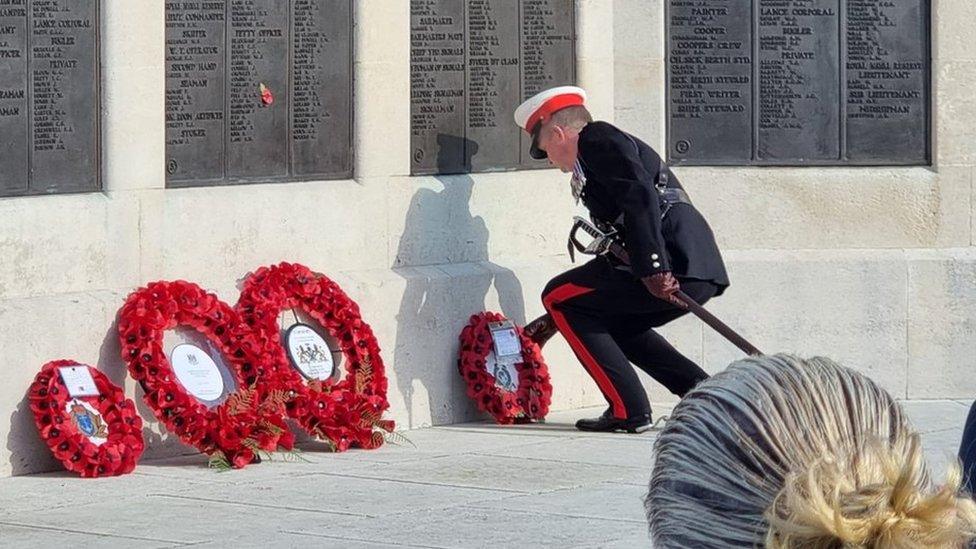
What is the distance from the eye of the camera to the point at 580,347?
827cm

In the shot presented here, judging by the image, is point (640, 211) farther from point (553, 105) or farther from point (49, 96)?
point (49, 96)

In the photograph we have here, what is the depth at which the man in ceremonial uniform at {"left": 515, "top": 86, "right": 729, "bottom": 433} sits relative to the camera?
791 cm

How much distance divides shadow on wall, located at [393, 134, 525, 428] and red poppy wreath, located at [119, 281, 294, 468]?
99 cm

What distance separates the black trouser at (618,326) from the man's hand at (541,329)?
0.28m

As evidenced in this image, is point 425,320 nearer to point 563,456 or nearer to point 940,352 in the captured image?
point 563,456

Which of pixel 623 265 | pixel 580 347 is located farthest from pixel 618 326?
pixel 623 265

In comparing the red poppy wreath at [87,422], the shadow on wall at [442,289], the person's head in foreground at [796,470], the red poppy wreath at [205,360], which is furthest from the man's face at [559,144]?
the person's head in foreground at [796,470]

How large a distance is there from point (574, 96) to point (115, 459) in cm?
283

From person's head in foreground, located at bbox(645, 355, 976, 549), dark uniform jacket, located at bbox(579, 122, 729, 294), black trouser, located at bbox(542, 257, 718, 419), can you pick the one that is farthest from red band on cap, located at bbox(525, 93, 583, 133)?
person's head in foreground, located at bbox(645, 355, 976, 549)

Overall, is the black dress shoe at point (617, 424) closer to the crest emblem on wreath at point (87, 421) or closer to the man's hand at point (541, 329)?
the man's hand at point (541, 329)

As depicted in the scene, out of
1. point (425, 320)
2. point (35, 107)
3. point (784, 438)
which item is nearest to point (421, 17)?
point (425, 320)

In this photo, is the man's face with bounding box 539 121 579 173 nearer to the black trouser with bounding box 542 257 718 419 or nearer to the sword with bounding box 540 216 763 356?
the sword with bounding box 540 216 763 356

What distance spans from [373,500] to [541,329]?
2302mm

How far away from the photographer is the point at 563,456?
7.69 m
